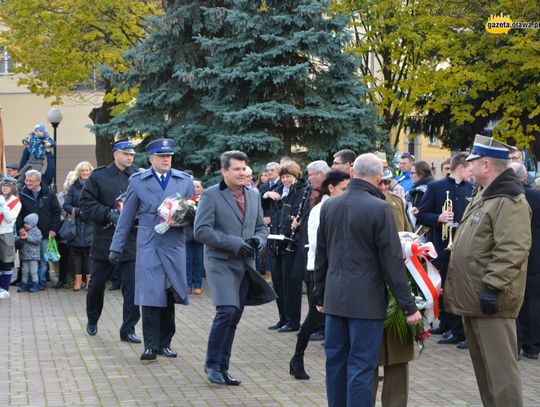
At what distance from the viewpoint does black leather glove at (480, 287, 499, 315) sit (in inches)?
287

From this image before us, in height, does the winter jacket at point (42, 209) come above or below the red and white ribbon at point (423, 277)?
below

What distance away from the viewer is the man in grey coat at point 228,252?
31.1 ft

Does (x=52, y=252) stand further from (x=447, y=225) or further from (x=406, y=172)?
(x=447, y=225)

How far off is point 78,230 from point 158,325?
7.37 metres

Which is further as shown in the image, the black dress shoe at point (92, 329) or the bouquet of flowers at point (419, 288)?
the black dress shoe at point (92, 329)

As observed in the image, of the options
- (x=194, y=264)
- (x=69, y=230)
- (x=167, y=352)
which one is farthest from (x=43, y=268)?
(x=167, y=352)

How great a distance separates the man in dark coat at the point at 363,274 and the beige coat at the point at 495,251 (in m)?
0.48

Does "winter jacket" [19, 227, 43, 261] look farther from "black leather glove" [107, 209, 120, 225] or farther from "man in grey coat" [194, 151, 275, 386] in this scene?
"man in grey coat" [194, 151, 275, 386]

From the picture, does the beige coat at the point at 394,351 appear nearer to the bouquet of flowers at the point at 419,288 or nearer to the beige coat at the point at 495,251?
the bouquet of flowers at the point at 419,288

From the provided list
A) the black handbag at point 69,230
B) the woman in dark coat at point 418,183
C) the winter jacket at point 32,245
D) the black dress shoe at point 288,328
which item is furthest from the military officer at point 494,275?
the winter jacket at point 32,245

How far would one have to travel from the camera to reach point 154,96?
21.8m

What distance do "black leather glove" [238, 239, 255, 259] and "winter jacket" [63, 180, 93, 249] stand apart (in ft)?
27.4

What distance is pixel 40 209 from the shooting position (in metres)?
18.0

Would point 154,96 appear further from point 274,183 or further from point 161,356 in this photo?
point 161,356
